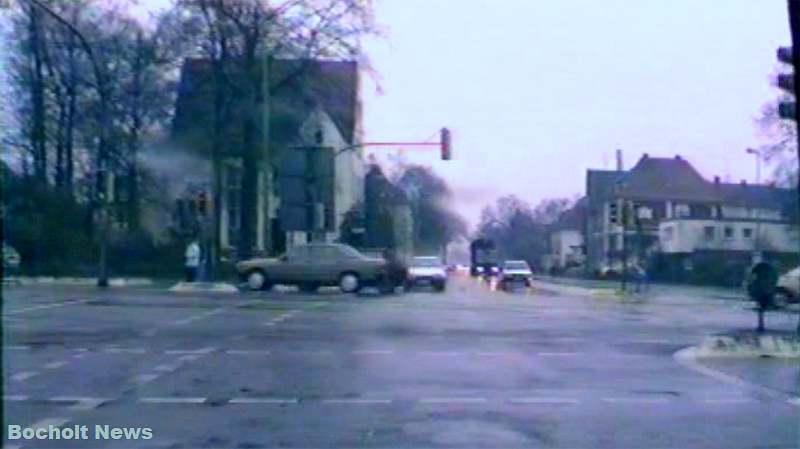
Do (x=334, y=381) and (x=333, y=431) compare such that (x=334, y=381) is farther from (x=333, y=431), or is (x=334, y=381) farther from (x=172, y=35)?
(x=172, y=35)

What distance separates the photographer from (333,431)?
10.8 metres

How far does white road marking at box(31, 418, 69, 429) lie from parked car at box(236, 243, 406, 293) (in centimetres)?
3258

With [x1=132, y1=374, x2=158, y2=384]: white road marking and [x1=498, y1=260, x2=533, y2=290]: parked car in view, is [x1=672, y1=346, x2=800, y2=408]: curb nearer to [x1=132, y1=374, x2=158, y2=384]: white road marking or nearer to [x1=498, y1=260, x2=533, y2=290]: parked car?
[x1=132, y1=374, x2=158, y2=384]: white road marking

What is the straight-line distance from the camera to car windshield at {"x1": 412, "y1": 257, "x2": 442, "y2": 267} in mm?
59281

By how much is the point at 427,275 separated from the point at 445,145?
12275mm

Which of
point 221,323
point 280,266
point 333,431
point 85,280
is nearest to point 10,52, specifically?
point 85,280

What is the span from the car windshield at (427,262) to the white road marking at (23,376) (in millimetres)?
44657

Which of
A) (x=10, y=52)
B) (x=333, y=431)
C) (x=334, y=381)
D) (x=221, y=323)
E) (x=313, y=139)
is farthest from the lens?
(x=313, y=139)

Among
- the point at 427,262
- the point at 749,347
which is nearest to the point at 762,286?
the point at 749,347

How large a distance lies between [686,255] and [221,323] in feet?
204

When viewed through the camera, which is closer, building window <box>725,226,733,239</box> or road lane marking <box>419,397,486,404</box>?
road lane marking <box>419,397,486,404</box>

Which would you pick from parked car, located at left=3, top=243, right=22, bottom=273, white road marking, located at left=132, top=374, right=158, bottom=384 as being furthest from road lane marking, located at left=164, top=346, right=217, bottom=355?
parked car, located at left=3, top=243, right=22, bottom=273

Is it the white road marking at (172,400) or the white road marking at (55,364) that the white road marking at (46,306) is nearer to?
the white road marking at (55,364)

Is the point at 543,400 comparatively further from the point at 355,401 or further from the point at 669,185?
the point at 669,185
